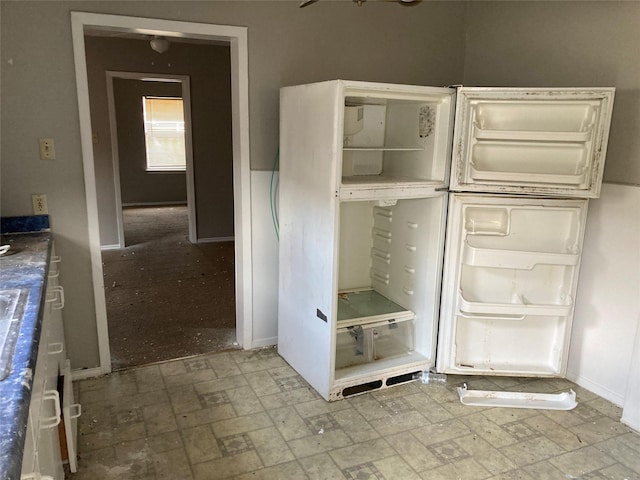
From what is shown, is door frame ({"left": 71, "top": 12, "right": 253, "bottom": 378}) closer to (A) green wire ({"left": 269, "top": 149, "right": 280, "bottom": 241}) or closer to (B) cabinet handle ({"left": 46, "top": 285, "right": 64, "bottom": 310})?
(A) green wire ({"left": 269, "top": 149, "right": 280, "bottom": 241})

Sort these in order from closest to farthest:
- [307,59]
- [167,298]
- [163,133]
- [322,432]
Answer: [322,432] < [307,59] < [167,298] < [163,133]

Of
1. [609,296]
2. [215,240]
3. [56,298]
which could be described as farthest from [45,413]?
[215,240]

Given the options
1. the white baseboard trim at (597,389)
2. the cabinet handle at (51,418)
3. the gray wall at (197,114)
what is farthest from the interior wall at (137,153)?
the cabinet handle at (51,418)

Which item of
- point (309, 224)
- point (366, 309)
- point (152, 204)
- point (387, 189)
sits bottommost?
point (152, 204)

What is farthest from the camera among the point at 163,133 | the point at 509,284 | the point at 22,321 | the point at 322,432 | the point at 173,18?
the point at 163,133

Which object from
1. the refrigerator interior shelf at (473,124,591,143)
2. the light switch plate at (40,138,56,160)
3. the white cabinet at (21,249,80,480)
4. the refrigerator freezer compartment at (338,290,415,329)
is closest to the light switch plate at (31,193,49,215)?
the light switch plate at (40,138,56,160)

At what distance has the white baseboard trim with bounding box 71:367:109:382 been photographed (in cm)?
276

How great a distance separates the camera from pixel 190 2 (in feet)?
8.61

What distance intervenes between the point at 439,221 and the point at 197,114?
390 centimetres

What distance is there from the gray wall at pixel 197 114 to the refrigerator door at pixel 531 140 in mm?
3894

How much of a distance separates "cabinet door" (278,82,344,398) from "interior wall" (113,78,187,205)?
6967 mm

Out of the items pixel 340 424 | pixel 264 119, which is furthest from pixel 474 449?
pixel 264 119

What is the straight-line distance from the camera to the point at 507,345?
113 inches

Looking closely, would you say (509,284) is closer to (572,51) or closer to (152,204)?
(572,51)
